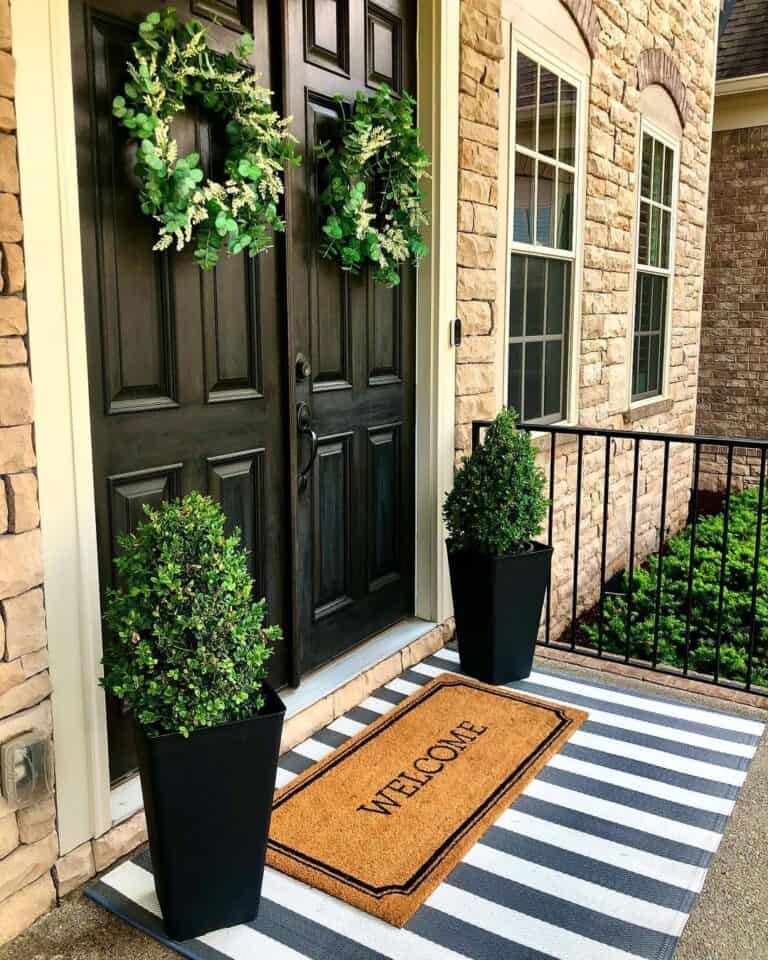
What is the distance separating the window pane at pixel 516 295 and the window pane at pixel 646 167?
6.28 feet

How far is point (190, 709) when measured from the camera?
5.42 feet

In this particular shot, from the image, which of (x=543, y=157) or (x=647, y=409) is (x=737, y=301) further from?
(x=543, y=157)

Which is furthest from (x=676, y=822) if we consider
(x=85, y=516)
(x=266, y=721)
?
(x=85, y=516)

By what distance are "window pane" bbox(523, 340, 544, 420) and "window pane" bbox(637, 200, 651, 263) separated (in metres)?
1.67

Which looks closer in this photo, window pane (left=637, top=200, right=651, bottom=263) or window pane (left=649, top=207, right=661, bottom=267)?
window pane (left=637, top=200, right=651, bottom=263)

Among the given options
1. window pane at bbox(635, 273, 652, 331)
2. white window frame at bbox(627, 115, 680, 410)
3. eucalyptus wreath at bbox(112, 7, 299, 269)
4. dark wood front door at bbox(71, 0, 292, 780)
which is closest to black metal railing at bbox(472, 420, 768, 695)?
white window frame at bbox(627, 115, 680, 410)

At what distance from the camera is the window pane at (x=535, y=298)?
403 centimetres

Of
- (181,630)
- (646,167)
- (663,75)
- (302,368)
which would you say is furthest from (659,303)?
(181,630)

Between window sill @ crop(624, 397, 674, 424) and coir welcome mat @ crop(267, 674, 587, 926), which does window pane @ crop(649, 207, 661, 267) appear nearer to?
window sill @ crop(624, 397, 674, 424)

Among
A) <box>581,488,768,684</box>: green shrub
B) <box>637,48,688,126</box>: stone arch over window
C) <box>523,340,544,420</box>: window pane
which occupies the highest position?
<box>637,48,688,126</box>: stone arch over window

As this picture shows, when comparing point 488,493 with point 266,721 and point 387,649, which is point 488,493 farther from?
point 266,721

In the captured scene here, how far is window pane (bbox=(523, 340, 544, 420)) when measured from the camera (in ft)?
13.5

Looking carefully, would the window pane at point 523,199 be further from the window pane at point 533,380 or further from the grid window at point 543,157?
the window pane at point 533,380

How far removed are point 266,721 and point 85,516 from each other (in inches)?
25.1
